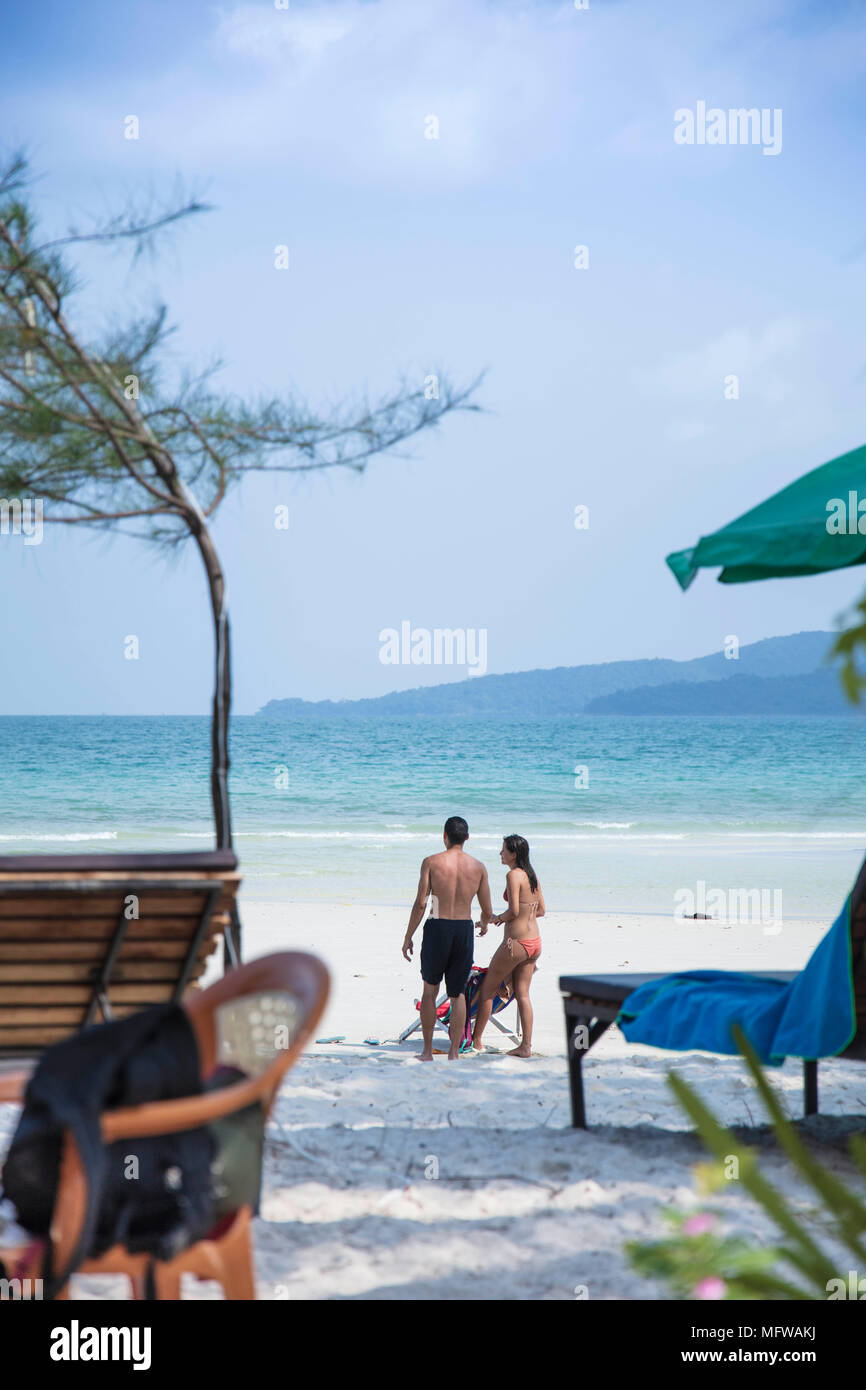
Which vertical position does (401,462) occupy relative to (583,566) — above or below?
below

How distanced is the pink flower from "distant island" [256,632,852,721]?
2049 inches

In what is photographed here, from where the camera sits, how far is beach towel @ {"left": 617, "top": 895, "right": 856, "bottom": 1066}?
3.26 m

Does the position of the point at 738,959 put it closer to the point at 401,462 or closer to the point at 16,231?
the point at 401,462

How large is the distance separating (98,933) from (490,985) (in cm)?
347

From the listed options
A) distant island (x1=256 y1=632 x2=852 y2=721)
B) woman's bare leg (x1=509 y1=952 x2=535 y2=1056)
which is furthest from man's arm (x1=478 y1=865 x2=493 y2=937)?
distant island (x1=256 y1=632 x2=852 y2=721)

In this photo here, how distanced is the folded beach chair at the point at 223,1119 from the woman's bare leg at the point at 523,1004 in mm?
3724

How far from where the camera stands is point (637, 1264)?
3.43 feet

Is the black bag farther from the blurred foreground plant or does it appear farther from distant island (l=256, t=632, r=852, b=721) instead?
distant island (l=256, t=632, r=852, b=721)

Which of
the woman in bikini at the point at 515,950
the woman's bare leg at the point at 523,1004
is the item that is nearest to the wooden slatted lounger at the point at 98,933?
the woman's bare leg at the point at 523,1004

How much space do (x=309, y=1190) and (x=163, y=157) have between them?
350cm

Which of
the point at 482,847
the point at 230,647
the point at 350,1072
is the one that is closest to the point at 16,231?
the point at 230,647

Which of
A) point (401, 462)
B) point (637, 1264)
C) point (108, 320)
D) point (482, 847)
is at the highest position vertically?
point (108, 320)

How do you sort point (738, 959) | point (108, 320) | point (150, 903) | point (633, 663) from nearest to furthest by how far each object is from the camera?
point (150, 903) < point (108, 320) < point (738, 959) < point (633, 663)

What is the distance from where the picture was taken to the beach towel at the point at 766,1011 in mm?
3264
